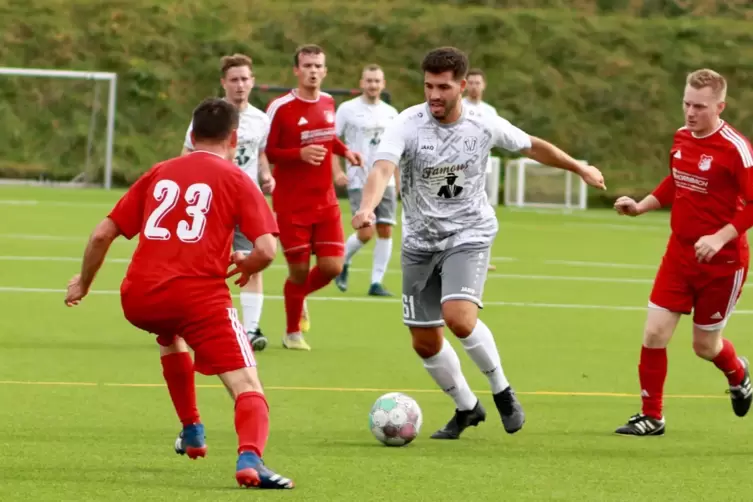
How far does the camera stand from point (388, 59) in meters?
38.6

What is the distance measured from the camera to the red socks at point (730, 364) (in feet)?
27.4

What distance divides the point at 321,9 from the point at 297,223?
28.3 metres

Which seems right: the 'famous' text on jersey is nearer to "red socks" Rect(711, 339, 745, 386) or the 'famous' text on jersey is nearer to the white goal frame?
"red socks" Rect(711, 339, 745, 386)

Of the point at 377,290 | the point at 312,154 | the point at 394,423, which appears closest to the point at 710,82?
the point at 394,423

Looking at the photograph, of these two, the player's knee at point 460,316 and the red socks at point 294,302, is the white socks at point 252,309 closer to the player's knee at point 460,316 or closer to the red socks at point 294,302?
Answer: the red socks at point 294,302

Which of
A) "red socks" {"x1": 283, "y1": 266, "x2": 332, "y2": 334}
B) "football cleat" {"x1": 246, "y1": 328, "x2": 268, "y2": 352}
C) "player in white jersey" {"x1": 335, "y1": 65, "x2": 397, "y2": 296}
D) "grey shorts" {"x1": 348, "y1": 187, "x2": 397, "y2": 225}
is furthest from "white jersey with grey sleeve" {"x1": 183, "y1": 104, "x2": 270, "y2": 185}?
"grey shorts" {"x1": 348, "y1": 187, "x2": 397, "y2": 225}

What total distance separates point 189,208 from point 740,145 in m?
3.14

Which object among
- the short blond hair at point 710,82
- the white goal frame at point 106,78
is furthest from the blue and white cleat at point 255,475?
the white goal frame at point 106,78

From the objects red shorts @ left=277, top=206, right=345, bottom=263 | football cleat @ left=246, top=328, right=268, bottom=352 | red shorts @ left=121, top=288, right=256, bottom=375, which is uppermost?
red shorts @ left=121, top=288, right=256, bottom=375

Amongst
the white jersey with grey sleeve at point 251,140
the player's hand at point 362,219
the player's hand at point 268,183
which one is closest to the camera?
the player's hand at point 362,219

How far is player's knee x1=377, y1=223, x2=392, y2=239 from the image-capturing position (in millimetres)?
15398

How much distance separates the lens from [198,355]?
20.7ft

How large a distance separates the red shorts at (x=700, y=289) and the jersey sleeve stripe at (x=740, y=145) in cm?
60

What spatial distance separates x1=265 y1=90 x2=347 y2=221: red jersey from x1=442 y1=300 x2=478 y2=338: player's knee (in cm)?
395
